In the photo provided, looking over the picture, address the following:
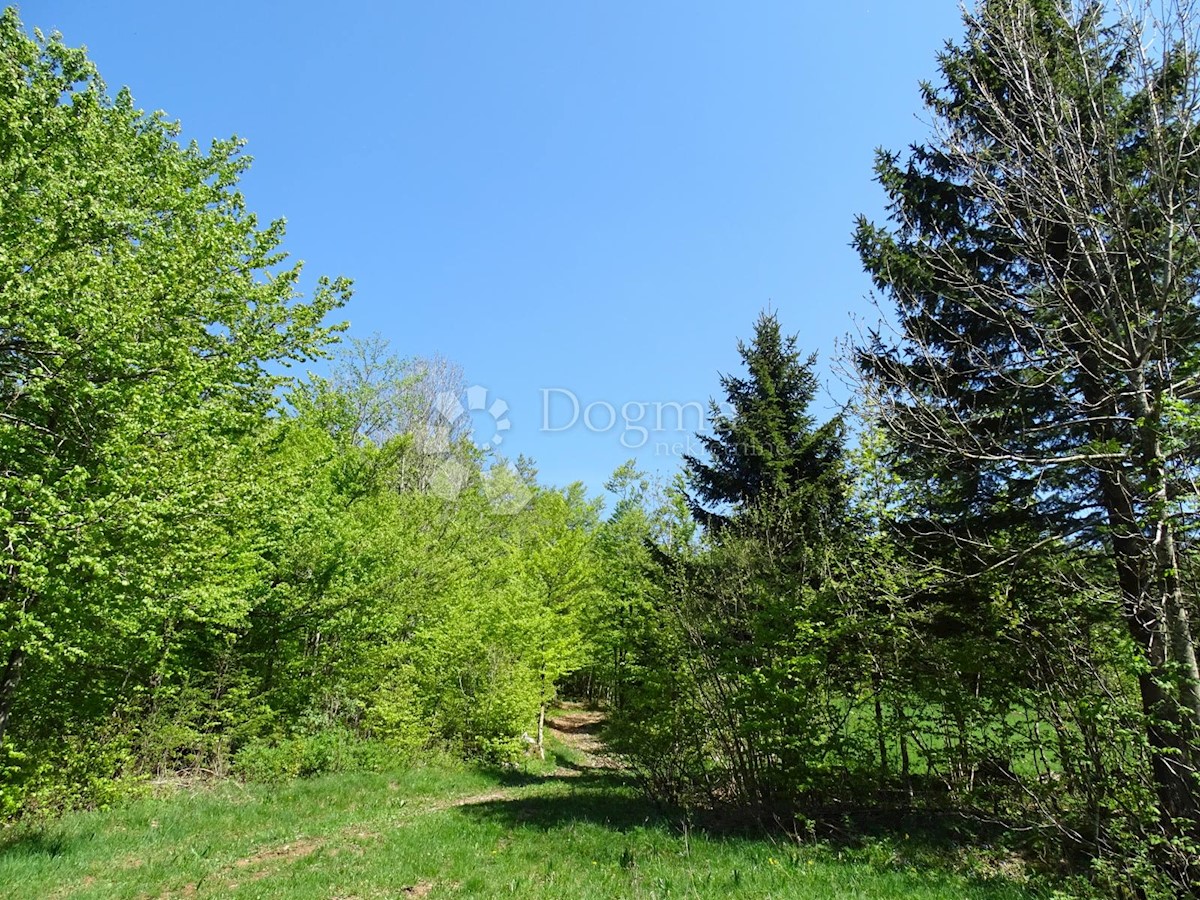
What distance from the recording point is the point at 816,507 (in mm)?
9539

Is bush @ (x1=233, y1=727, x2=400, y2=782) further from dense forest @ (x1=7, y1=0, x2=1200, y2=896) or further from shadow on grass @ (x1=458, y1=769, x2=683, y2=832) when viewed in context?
shadow on grass @ (x1=458, y1=769, x2=683, y2=832)

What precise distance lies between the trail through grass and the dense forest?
89cm

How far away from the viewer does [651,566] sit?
1179 centimetres

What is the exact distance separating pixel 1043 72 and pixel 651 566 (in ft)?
30.4

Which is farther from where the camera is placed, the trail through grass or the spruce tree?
the spruce tree

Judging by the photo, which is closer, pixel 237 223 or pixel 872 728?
pixel 872 728

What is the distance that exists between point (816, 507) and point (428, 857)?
731cm

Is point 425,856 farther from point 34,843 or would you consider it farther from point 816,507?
point 816,507

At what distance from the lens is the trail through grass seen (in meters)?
5.54

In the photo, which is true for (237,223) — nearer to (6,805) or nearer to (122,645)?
(122,645)

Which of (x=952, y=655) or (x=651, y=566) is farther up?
(x=651, y=566)

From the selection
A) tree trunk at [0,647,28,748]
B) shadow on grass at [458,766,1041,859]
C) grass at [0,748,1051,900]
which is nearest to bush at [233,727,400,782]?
grass at [0,748,1051,900]

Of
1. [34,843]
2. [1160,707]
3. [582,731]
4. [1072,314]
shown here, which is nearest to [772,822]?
[1160,707]

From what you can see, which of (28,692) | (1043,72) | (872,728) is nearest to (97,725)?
(28,692)
